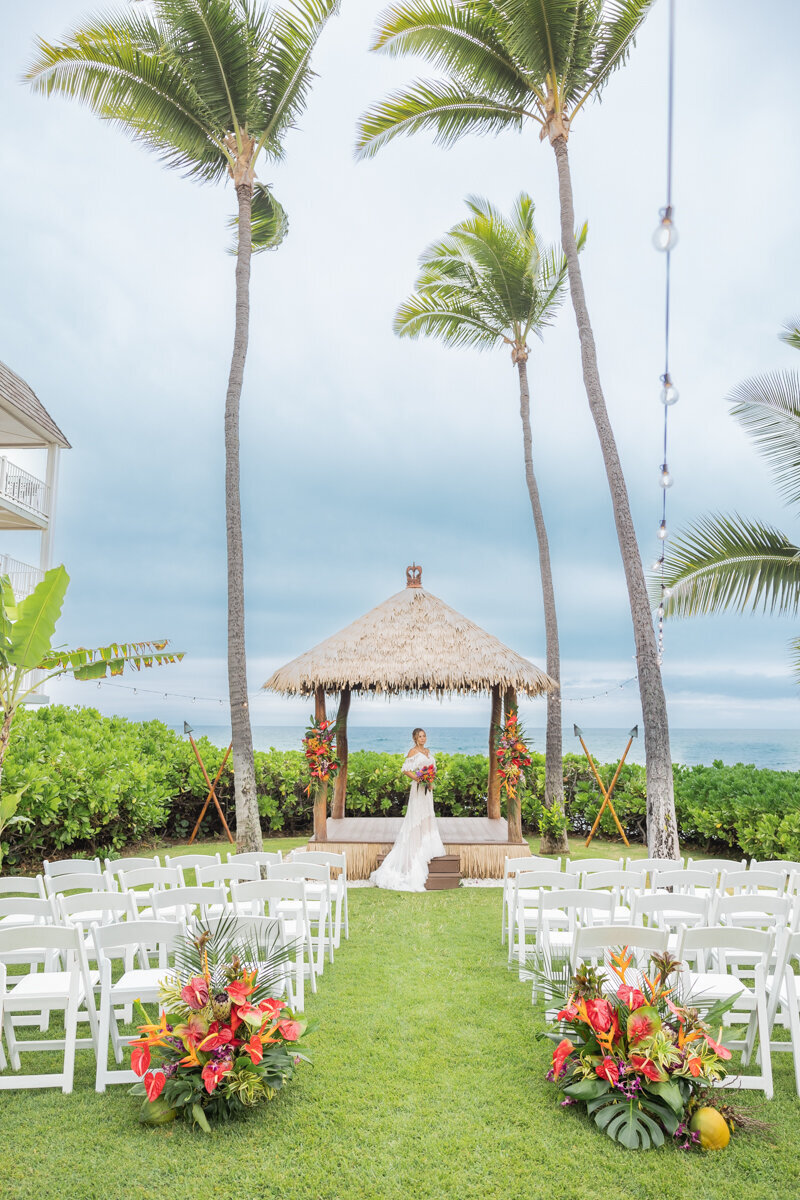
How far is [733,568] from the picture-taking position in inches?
422

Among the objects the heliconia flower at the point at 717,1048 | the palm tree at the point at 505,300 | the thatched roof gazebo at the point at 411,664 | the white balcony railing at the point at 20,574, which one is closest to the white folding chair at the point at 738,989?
the heliconia flower at the point at 717,1048

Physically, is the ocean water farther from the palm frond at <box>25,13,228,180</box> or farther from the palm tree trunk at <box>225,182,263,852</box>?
the palm frond at <box>25,13,228,180</box>

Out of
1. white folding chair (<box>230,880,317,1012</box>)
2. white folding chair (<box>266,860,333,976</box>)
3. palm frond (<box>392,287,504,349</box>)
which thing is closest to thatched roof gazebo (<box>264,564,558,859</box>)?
white folding chair (<box>266,860,333,976</box>)

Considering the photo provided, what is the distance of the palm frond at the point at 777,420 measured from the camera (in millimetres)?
10711

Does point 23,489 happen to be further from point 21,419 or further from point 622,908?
point 622,908

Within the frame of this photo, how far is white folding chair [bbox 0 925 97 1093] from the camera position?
4.29m

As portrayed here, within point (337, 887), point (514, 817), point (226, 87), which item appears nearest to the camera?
point (337, 887)

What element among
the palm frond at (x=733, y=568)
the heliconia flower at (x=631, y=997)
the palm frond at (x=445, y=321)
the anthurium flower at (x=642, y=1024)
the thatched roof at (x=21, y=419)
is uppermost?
the palm frond at (x=445, y=321)

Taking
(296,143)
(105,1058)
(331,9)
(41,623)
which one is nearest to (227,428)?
(41,623)

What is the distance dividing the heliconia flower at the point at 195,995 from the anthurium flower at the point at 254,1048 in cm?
31

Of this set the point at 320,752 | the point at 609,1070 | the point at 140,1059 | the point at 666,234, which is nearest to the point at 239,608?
the point at 320,752

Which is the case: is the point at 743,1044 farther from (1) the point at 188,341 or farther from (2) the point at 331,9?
(1) the point at 188,341

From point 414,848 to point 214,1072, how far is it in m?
7.12

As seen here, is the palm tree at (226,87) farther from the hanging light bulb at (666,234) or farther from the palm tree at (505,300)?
the hanging light bulb at (666,234)
